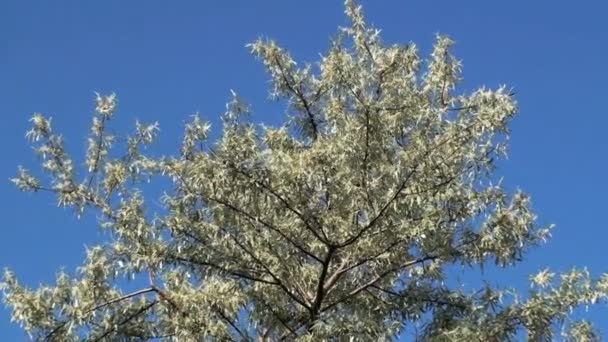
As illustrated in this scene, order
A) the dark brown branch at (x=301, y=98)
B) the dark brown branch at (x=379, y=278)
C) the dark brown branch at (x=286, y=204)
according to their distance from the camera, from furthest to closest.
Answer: the dark brown branch at (x=301, y=98)
the dark brown branch at (x=379, y=278)
the dark brown branch at (x=286, y=204)

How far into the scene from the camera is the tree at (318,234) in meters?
7.62

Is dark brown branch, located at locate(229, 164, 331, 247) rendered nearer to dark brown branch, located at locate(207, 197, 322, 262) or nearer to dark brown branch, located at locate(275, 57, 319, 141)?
dark brown branch, located at locate(207, 197, 322, 262)

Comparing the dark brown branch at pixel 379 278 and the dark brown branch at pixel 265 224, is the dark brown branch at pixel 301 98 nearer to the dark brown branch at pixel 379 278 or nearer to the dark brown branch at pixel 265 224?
the dark brown branch at pixel 265 224

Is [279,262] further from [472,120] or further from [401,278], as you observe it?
[472,120]

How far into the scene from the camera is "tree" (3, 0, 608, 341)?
762 centimetres

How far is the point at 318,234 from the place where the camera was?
25.6 ft

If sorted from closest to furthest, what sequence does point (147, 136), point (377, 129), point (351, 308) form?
1. point (377, 129)
2. point (351, 308)
3. point (147, 136)

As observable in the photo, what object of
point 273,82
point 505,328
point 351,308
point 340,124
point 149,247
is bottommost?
point 505,328

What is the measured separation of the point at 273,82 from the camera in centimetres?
930

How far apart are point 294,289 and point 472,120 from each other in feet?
6.42

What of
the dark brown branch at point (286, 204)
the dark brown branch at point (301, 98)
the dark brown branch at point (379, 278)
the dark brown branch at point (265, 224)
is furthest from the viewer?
the dark brown branch at point (301, 98)

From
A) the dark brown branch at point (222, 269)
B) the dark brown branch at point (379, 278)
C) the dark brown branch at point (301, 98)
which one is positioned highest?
the dark brown branch at point (301, 98)

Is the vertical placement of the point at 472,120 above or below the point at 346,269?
above

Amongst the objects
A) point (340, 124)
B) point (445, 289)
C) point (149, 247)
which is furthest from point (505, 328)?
point (149, 247)
